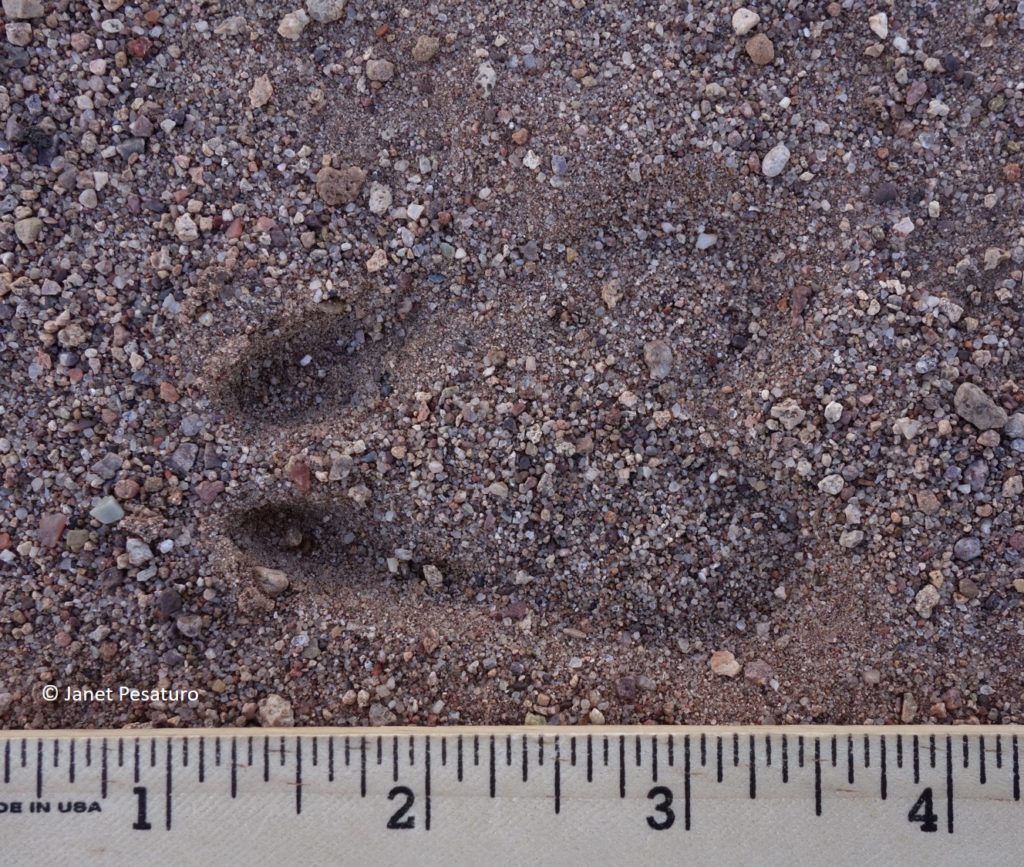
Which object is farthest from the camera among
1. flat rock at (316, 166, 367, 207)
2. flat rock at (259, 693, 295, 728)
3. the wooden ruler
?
flat rock at (316, 166, 367, 207)

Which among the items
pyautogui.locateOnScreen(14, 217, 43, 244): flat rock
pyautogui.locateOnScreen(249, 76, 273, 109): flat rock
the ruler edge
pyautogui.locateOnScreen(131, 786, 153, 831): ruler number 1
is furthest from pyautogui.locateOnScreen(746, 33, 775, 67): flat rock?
pyautogui.locateOnScreen(131, 786, 153, 831): ruler number 1

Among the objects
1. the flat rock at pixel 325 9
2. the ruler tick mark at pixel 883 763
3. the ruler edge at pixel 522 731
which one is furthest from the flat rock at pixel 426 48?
the ruler tick mark at pixel 883 763

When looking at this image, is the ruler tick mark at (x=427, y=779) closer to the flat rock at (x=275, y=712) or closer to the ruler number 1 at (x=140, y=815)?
the flat rock at (x=275, y=712)

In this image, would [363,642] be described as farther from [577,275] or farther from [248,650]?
[577,275]

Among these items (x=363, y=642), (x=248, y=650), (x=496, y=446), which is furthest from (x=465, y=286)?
(x=248, y=650)

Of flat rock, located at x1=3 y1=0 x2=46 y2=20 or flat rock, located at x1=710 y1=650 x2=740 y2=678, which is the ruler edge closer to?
flat rock, located at x1=710 y1=650 x2=740 y2=678

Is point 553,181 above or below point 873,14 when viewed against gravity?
below
